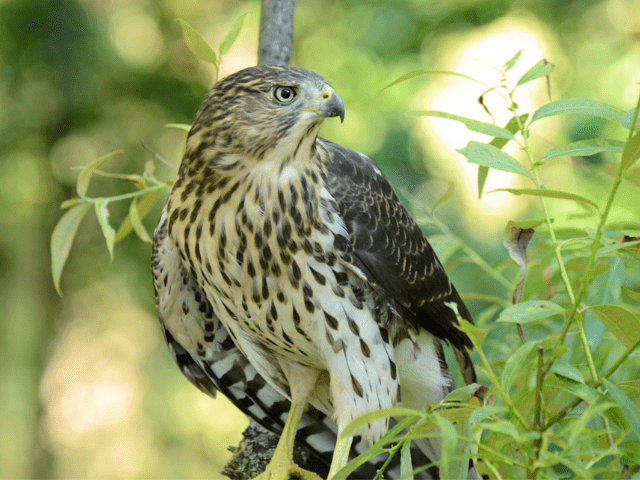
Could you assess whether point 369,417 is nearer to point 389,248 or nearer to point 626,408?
point 626,408

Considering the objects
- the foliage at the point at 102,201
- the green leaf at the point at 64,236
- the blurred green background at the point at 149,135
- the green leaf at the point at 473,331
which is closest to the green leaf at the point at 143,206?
the foliage at the point at 102,201

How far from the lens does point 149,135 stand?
5355 mm

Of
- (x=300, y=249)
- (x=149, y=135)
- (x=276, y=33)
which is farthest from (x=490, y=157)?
(x=149, y=135)

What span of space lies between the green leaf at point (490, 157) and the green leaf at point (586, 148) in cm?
5

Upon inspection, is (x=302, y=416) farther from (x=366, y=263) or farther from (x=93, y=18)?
(x=93, y=18)

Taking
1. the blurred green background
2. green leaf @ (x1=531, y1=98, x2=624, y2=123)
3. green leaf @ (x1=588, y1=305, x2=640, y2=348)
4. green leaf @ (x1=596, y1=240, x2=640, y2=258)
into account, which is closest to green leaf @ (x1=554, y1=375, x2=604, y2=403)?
green leaf @ (x1=588, y1=305, x2=640, y2=348)

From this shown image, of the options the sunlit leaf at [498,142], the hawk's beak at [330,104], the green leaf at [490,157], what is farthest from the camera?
the hawk's beak at [330,104]

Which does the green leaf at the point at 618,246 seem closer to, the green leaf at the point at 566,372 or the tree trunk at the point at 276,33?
the green leaf at the point at 566,372

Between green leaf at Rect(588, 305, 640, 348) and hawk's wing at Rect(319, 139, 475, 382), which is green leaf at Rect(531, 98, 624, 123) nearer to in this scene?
green leaf at Rect(588, 305, 640, 348)

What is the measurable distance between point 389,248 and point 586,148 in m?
0.64

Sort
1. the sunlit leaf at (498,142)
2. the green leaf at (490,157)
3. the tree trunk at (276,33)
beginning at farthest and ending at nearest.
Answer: the tree trunk at (276,33)
the sunlit leaf at (498,142)
the green leaf at (490,157)

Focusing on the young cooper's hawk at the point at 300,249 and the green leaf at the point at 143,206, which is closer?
the young cooper's hawk at the point at 300,249

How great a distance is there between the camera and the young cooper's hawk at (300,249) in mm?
1529

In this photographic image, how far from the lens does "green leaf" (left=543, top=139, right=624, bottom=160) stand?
1070 mm
